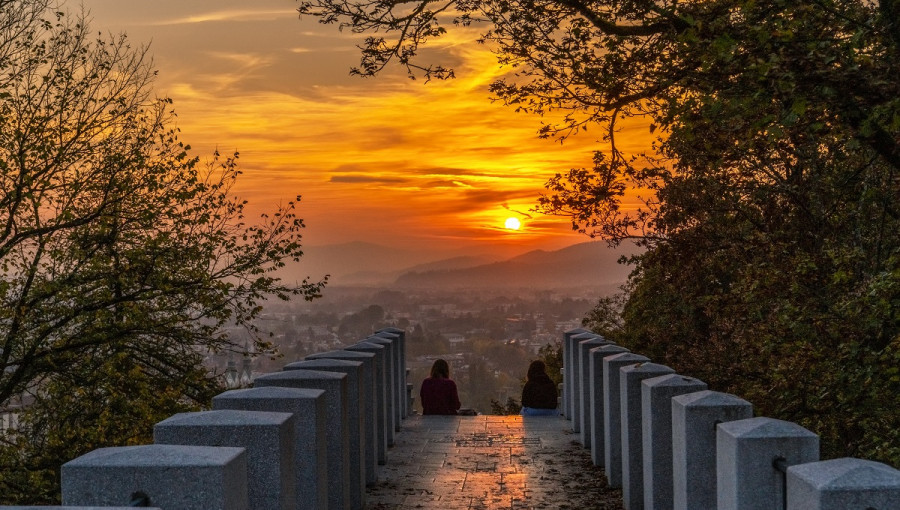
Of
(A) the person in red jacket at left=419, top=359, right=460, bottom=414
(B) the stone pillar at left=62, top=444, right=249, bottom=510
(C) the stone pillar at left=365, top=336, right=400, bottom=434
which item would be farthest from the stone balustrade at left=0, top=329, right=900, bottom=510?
(A) the person in red jacket at left=419, top=359, right=460, bottom=414

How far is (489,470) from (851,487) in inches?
343

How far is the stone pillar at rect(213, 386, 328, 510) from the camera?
7.73 metres

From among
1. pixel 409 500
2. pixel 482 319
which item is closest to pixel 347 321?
pixel 482 319

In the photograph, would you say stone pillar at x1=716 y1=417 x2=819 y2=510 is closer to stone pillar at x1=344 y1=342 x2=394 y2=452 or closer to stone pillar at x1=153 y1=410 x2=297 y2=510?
stone pillar at x1=153 y1=410 x2=297 y2=510

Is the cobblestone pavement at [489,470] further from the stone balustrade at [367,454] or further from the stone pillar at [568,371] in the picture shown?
the stone pillar at [568,371]

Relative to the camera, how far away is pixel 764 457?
6070 mm

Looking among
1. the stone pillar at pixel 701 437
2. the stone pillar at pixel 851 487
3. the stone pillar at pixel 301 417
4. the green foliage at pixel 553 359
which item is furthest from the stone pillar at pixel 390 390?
the green foliage at pixel 553 359

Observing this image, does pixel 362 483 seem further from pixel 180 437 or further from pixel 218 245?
pixel 218 245

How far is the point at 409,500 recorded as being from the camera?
37.2 ft

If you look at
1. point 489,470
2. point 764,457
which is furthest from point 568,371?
point 764,457

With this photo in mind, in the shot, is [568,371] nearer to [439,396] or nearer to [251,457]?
[439,396]

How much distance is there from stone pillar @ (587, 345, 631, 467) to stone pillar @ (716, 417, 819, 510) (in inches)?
280

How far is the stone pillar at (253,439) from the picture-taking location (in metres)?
6.30

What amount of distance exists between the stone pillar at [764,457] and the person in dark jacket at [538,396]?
1333 cm
